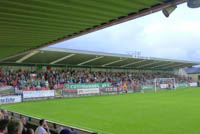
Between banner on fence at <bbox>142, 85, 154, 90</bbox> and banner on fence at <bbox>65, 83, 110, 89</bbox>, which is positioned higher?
banner on fence at <bbox>65, 83, 110, 89</bbox>

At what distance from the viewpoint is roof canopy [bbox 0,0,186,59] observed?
4934mm

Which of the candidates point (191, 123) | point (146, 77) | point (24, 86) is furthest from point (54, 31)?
point (146, 77)

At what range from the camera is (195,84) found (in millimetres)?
48094

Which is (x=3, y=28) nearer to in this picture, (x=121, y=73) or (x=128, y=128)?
(x=128, y=128)

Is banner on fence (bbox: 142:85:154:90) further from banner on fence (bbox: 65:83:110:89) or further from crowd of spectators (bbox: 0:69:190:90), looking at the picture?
banner on fence (bbox: 65:83:110:89)

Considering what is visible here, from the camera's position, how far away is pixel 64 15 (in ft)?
19.2

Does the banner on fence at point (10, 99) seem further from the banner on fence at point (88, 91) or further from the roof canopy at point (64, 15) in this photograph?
the roof canopy at point (64, 15)

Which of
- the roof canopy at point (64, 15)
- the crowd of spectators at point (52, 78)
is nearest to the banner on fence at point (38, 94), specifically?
the crowd of spectators at point (52, 78)

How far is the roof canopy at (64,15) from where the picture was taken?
194 inches

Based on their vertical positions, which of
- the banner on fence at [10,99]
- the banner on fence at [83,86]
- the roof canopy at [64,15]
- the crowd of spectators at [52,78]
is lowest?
the banner on fence at [10,99]

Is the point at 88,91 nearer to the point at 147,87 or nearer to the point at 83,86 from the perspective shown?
the point at 83,86

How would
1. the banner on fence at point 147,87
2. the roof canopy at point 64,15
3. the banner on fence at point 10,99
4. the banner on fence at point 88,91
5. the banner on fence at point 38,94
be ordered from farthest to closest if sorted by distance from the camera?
1. the banner on fence at point 147,87
2. the banner on fence at point 88,91
3. the banner on fence at point 38,94
4. the banner on fence at point 10,99
5. the roof canopy at point 64,15

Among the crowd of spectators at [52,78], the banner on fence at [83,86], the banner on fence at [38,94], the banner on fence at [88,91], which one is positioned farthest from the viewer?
the banner on fence at [88,91]

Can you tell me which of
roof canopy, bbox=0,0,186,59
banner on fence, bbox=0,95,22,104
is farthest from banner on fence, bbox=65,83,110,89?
roof canopy, bbox=0,0,186,59
